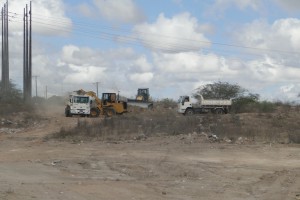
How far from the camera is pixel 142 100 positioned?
72.3 metres

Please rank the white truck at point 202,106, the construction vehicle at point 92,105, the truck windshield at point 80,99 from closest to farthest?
the truck windshield at point 80,99, the construction vehicle at point 92,105, the white truck at point 202,106

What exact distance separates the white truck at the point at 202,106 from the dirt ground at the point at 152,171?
32.2m

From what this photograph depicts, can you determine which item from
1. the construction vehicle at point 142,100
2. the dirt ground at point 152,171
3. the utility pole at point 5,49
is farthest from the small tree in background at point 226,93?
the dirt ground at point 152,171

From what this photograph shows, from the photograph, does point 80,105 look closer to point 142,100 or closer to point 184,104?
point 184,104

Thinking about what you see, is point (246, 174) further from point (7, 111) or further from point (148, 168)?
point (7, 111)

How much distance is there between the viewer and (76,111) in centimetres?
5725

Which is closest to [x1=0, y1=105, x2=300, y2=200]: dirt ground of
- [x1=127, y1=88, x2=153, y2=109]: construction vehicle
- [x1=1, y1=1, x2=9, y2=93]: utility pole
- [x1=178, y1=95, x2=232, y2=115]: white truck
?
[x1=178, y1=95, x2=232, y2=115]: white truck

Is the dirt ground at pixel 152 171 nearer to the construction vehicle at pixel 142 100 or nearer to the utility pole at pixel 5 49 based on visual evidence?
the construction vehicle at pixel 142 100

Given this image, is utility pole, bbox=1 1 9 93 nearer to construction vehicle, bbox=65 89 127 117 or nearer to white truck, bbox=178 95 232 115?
construction vehicle, bbox=65 89 127 117

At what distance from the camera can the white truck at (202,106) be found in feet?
205

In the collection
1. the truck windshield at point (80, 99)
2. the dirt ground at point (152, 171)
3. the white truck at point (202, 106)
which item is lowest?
the dirt ground at point (152, 171)

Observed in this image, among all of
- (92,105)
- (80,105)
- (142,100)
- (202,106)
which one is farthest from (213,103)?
(80,105)

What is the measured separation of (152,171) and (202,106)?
44.6m

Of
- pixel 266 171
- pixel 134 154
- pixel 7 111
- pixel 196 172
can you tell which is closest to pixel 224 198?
pixel 196 172
